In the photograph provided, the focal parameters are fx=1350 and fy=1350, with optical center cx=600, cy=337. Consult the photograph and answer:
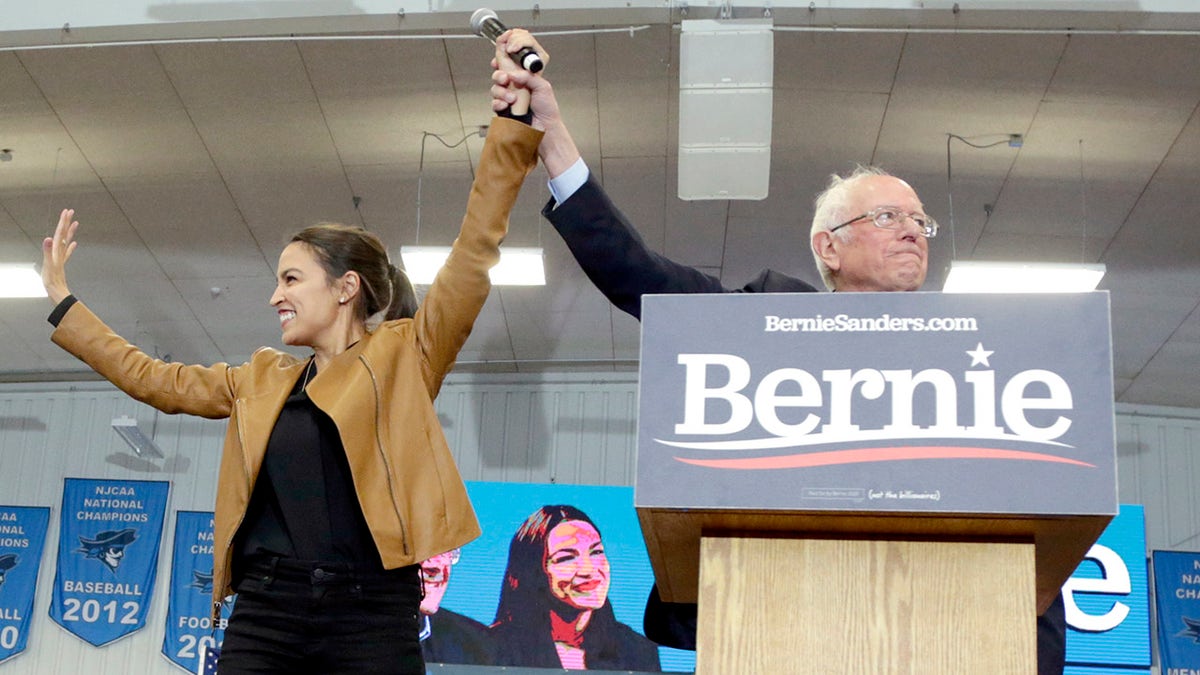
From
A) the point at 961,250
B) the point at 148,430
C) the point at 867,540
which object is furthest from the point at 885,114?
the point at 148,430

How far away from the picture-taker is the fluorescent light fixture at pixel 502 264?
8.50 meters

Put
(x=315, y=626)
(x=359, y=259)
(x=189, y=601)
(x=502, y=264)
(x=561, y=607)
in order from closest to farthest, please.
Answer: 1. (x=315, y=626)
2. (x=359, y=259)
3. (x=502, y=264)
4. (x=561, y=607)
5. (x=189, y=601)

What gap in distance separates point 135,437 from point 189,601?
4.79 feet

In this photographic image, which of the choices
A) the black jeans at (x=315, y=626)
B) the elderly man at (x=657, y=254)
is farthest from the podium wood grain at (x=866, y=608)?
the black jeans at (x=315, y=626)

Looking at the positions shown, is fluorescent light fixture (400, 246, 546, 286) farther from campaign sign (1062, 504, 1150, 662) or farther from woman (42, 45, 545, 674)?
woman (42, 45, 545, 674)

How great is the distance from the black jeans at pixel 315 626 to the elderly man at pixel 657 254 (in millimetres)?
391

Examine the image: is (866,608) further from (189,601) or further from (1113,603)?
(189,601)

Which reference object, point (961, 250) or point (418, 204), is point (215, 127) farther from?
point (961, 250)

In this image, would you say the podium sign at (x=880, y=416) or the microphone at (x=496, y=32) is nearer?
the podium sign at (x=880, y=416)

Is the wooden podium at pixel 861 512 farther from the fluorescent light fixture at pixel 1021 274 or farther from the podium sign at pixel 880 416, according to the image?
the fluorescent light fixture at pixel 1021 274

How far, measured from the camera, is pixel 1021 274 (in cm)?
828

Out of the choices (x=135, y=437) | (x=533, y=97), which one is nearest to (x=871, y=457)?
(x=533, y=97)

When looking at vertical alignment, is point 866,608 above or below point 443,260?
below

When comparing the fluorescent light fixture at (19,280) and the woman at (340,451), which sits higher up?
the fluorescent light fixture at (19,280)
